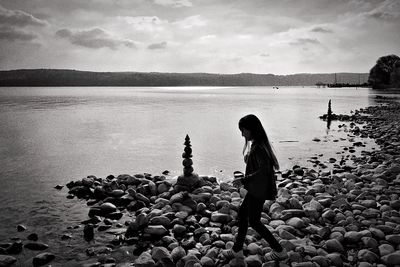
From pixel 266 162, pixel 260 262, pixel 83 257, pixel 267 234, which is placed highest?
pixel 266 162

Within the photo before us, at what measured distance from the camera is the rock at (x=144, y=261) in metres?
6.11

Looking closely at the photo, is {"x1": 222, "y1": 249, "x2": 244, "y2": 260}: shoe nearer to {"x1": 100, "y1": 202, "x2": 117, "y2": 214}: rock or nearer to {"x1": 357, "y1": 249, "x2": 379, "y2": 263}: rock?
{"x1": 357, "y1": 249, "x2": 379, "y2": 263}: rock

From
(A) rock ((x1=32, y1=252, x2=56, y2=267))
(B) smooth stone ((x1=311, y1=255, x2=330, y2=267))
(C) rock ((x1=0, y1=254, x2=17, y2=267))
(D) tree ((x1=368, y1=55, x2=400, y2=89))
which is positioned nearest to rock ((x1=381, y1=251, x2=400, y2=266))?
(B) smooth stone ((x1=311, y1=255, x2=330, y2=267))

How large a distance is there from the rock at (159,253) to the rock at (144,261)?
0.09 metres

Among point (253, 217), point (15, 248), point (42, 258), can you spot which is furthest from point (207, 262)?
point (15, 248)

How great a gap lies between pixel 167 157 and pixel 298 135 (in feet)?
43.7

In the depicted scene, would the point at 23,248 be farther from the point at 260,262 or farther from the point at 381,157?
the point at 381,157

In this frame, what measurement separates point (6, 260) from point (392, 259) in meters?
7.69

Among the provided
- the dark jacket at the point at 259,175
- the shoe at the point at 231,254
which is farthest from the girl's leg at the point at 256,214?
the shoe at the point at 231,254

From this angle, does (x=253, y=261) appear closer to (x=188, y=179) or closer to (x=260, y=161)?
(x=260, y=161)

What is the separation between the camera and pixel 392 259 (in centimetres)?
561

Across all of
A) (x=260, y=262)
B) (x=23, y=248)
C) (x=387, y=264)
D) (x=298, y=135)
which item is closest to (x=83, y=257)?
(x=23, y=248)

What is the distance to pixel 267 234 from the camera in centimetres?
573

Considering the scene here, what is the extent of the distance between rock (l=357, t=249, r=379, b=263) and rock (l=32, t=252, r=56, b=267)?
6.39 meters
